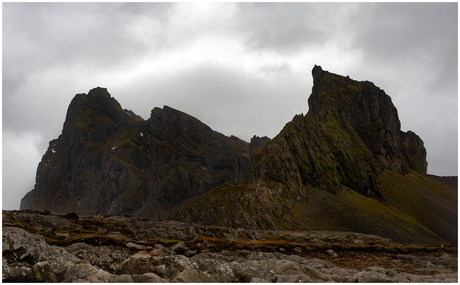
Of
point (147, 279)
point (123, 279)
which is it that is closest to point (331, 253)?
point (147, 279)

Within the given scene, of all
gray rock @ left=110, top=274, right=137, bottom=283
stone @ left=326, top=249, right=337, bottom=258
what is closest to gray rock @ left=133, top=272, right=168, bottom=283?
gray rock @ left=110, top=274, right=137, bottom=283

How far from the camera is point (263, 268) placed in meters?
33.9

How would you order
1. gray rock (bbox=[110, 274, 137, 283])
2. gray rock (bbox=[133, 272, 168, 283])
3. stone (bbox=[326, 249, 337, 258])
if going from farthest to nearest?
stone (bbox=[326, 249, 337, 258]), gray rock (bbox=[133, 272, 168, 283]), gray rock (bbox=[110, 274, 137, 283])

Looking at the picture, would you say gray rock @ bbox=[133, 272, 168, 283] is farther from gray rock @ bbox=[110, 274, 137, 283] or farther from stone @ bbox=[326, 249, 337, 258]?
stone @ bbox=[326, 249, 337, 258]

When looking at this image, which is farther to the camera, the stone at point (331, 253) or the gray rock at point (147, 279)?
the stone at point (331, 253)

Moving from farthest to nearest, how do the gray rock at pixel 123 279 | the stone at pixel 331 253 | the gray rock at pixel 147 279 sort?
the stone at pixel 331 253
the gray rock at pixel 147 279
the gray rock at pixel 123 279

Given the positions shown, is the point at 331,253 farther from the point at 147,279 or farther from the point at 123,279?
the point at 123,279

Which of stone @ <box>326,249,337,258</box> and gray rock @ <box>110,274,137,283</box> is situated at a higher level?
gray rock @ <box>110,274,137,283</box>

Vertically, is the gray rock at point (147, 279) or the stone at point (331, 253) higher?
the gray rock at point (147, 279)

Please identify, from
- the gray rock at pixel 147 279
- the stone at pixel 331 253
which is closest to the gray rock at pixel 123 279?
the gray rock at pixel 147 279

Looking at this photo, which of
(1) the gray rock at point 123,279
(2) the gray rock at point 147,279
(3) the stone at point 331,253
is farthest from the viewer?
(3) the stone at point 331,253

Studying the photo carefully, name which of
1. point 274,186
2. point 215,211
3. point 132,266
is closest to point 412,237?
point 274,186

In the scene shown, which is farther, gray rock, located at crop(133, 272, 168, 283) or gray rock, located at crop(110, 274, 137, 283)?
gray rock, located at crop(133, 272, 168, 283)

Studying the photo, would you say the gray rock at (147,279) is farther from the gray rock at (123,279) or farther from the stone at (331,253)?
the stone at (331,253)
